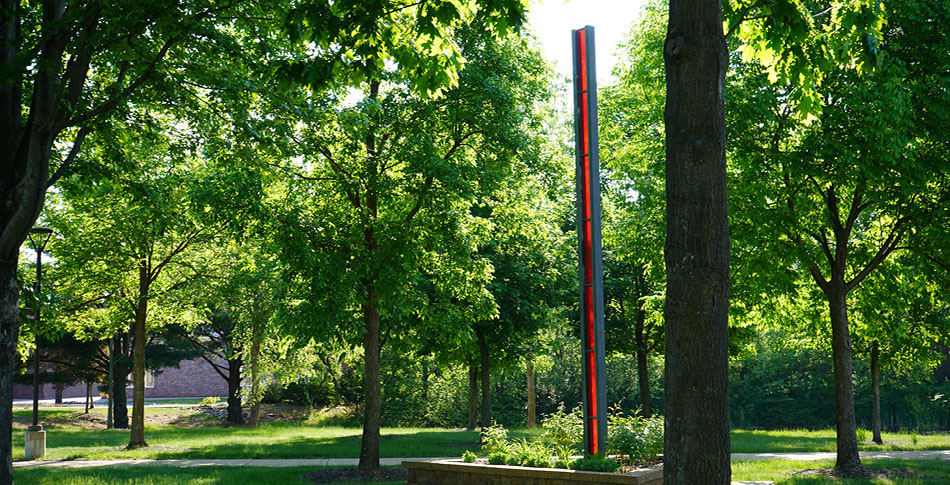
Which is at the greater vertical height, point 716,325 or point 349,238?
point 349,238

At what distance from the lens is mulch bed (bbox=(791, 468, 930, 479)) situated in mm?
13430

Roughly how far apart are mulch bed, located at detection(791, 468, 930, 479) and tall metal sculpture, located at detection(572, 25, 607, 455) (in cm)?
558

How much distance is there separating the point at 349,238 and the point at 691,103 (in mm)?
10570

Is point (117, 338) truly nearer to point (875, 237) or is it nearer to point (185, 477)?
point (185, 477)

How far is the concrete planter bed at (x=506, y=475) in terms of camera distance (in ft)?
31.6

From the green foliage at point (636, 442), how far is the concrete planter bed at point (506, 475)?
0.46 meters

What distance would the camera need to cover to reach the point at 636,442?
1109 cm

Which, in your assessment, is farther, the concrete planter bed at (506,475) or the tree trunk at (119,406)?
the tree trunk at (119,406)

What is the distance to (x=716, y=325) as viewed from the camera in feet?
14.6

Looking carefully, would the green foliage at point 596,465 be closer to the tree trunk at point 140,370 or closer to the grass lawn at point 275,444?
the grass lawn at point 275,444

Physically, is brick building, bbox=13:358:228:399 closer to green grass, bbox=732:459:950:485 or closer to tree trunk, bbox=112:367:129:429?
tree trunk, bbox=112:367:129:429

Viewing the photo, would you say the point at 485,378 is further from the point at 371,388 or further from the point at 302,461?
the point at 371,388

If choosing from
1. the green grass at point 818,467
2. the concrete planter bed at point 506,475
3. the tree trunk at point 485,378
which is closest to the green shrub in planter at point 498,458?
the concrete planter bed at point 506,475

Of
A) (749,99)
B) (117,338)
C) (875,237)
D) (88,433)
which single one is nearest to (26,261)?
(88,433)
